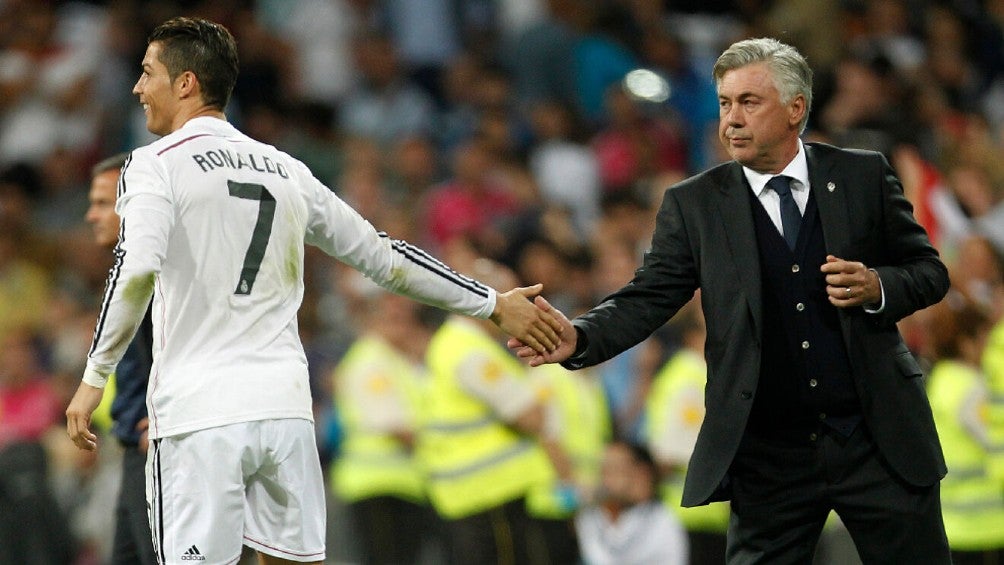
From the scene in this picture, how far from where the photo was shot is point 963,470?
8695 millimetres

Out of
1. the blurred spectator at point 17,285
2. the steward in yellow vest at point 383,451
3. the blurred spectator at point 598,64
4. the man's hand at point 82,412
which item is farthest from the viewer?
the blurred spectator at point 598,64

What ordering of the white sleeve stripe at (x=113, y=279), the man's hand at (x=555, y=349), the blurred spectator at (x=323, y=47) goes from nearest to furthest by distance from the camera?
1. the white sleeve stripe at (x=113, y=279)
2. the man's hand at (x=555, y=349)
3. the blurred spectator at (x=323, y=47)

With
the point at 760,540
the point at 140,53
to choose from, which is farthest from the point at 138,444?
the point at 140,53

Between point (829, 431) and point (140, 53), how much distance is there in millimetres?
9684

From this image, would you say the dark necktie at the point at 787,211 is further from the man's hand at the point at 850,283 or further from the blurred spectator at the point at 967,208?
the blurred spectator at the point at 967,208

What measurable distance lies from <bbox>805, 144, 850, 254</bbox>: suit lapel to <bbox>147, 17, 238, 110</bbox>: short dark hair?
6.31 feet

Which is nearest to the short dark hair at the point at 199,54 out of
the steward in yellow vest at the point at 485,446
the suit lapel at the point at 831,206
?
the suit lapel at the point at 831,206

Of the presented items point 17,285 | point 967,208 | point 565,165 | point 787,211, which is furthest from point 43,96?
point 787,211

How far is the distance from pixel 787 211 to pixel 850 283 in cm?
40

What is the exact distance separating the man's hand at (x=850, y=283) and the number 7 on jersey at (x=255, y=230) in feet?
5.65

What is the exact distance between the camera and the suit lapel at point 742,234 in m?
5.34

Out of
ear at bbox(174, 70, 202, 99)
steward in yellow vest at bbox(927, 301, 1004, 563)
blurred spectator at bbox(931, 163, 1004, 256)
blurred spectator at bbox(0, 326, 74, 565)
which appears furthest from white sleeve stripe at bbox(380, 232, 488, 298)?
blurred spectator at bbox(0, 326, 74, 565)

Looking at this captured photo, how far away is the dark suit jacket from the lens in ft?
17.4

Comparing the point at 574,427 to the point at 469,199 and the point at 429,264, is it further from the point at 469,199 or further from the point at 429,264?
the point at 429,264
